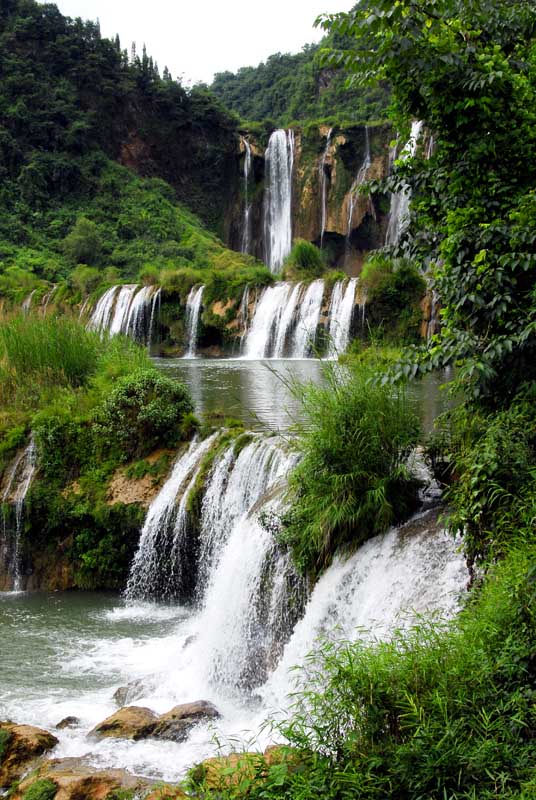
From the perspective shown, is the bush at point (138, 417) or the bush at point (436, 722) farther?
the bush at point (138, 417)

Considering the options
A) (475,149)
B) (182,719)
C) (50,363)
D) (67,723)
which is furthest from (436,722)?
(50,363)

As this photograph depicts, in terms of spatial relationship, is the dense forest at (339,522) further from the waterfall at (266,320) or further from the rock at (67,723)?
the waterfall at (266,320)

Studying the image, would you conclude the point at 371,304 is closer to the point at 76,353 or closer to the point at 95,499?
the point at 76,353

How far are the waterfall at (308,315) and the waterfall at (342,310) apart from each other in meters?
0.45

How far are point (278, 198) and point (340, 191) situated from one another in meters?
4.19

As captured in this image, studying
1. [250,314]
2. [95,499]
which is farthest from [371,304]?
[95,499]

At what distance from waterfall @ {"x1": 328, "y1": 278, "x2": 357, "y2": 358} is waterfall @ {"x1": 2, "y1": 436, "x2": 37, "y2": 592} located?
12880mm

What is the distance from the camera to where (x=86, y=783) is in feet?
14.6

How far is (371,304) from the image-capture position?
21438mm

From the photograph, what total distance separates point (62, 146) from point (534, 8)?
45247 millimetres

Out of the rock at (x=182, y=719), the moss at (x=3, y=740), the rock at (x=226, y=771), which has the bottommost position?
the rock at (x=182, y=719)

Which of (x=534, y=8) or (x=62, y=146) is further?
(x=62, y=146)

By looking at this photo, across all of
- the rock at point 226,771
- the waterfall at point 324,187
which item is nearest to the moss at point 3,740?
the rock at point 226,771

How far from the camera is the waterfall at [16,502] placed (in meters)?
9.62
